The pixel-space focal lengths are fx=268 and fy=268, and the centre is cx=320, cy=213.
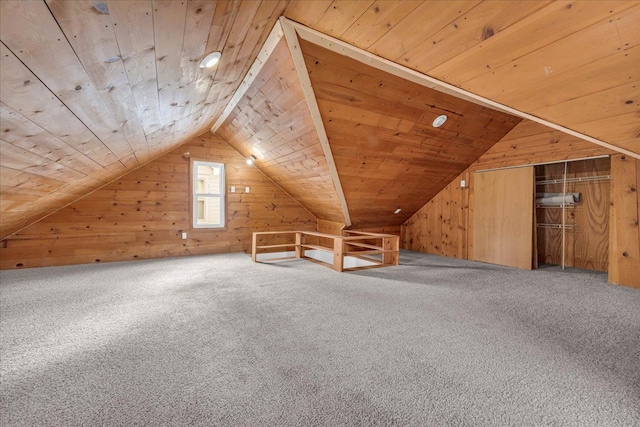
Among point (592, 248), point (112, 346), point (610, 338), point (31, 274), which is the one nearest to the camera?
point (112, 346)

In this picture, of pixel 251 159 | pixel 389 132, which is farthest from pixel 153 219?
pixel 389 132

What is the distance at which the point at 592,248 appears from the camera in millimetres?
3865

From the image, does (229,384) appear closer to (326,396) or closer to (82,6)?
(326,396)

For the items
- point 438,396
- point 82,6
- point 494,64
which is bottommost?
point 438,396

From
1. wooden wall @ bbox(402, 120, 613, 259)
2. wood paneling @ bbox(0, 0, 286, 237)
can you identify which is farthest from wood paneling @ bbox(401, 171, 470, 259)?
wood paneling @ bbox(0, 0, 286, 237)

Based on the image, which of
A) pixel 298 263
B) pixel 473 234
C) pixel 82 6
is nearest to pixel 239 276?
pixel 298 263

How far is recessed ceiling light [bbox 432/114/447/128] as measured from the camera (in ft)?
11.0

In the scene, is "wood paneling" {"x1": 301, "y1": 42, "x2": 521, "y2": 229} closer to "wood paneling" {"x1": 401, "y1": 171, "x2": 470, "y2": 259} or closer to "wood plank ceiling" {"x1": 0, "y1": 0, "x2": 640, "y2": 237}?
"wood paneling" {"x1": 401, "y1": 171, "x2": 470, "y2": 259}

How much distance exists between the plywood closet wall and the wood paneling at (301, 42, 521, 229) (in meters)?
1.09

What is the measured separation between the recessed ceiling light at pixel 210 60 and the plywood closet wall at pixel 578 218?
4.95 m

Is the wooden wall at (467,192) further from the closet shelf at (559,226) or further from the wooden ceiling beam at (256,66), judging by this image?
the wooden ceiling beam at (256,66)

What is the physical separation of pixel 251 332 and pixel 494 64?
2315 millimetres

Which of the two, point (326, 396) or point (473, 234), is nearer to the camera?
point (326, 396)

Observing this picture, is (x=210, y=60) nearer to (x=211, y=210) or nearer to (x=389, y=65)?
(x=389, y=65)
